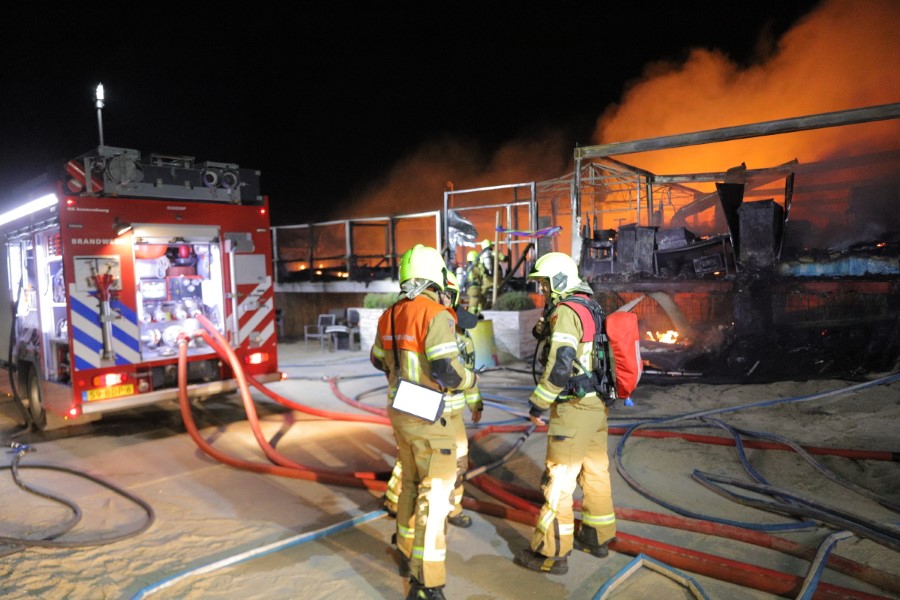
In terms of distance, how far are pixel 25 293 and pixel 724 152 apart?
2443 centimetres

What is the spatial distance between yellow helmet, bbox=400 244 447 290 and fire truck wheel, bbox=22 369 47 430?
5.83 metres

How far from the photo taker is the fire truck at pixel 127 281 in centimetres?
591

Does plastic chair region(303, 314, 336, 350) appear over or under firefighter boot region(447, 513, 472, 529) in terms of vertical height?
over

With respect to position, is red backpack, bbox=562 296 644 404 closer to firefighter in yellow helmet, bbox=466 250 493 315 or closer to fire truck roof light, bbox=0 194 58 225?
fire truck roof light, bbox=0 194 58 225

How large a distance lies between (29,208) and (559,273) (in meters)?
6.31

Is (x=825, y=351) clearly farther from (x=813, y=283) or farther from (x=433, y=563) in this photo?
(x=433, y=563)

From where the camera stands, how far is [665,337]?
393 inches

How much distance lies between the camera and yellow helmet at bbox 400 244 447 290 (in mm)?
3404

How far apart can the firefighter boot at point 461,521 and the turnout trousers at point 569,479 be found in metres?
0.75

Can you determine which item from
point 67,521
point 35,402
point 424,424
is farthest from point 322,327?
point 424,424

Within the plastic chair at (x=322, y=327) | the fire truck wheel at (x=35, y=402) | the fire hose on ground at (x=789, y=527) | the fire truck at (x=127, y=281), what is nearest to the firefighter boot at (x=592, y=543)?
the fire hose on ground at (x=789, y=527)

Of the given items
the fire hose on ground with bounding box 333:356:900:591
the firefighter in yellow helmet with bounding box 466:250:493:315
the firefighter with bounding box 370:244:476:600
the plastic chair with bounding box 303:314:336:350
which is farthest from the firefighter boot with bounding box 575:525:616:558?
the plastic chair with bounding box 303:314:336:350

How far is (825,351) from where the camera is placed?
8148 millimetres

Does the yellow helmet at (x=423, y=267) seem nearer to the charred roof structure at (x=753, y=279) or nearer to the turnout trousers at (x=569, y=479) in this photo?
the turnout trousers at (x=569, y=479)
